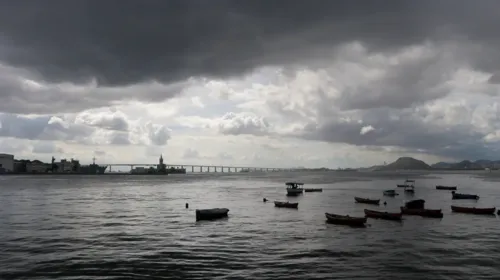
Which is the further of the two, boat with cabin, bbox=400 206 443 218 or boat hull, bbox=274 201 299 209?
boat hull, bbox=274 201 299 209

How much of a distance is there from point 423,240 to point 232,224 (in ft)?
98.7

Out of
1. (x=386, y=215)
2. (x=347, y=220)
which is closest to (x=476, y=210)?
(x=386, y=215)

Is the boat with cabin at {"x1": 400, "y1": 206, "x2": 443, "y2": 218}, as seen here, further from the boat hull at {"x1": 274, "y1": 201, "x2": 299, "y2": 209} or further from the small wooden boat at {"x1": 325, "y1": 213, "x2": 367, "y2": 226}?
the boat hull at {"x1": 274, "y1": 201, "x2": 299, "y2": 209}

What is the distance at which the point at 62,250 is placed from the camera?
4600 cm

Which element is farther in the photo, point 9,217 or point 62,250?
point 9,217

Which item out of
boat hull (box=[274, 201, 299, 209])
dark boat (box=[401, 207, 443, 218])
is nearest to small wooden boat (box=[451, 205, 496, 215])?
dark boat (box=[401, 207, 443, 218])

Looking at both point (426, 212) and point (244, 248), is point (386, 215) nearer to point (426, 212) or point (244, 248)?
point (426, 212)

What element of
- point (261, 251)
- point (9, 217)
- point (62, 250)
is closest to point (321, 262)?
point (261, 251)

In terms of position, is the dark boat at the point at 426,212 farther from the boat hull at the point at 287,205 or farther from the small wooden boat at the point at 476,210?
the boat hull at the point at 287,205

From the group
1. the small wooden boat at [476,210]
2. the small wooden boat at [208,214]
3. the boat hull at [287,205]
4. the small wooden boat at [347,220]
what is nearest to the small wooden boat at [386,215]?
the small wooden boat at [347,220]

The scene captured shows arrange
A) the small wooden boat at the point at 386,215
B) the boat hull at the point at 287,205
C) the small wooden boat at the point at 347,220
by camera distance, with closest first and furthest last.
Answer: the small wooden boat at the point at 347,220 → the small wooden boat at the point at 386,215 → the boat hull at the point at 287,205

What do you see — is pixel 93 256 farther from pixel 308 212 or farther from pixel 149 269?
pixel 308 212

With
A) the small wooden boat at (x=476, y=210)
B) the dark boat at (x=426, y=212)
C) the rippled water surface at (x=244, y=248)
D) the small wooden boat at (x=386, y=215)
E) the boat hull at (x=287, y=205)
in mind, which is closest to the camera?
the rippled water surface at (x=244, y=248)

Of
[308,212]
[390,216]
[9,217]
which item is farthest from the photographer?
[308,212]
